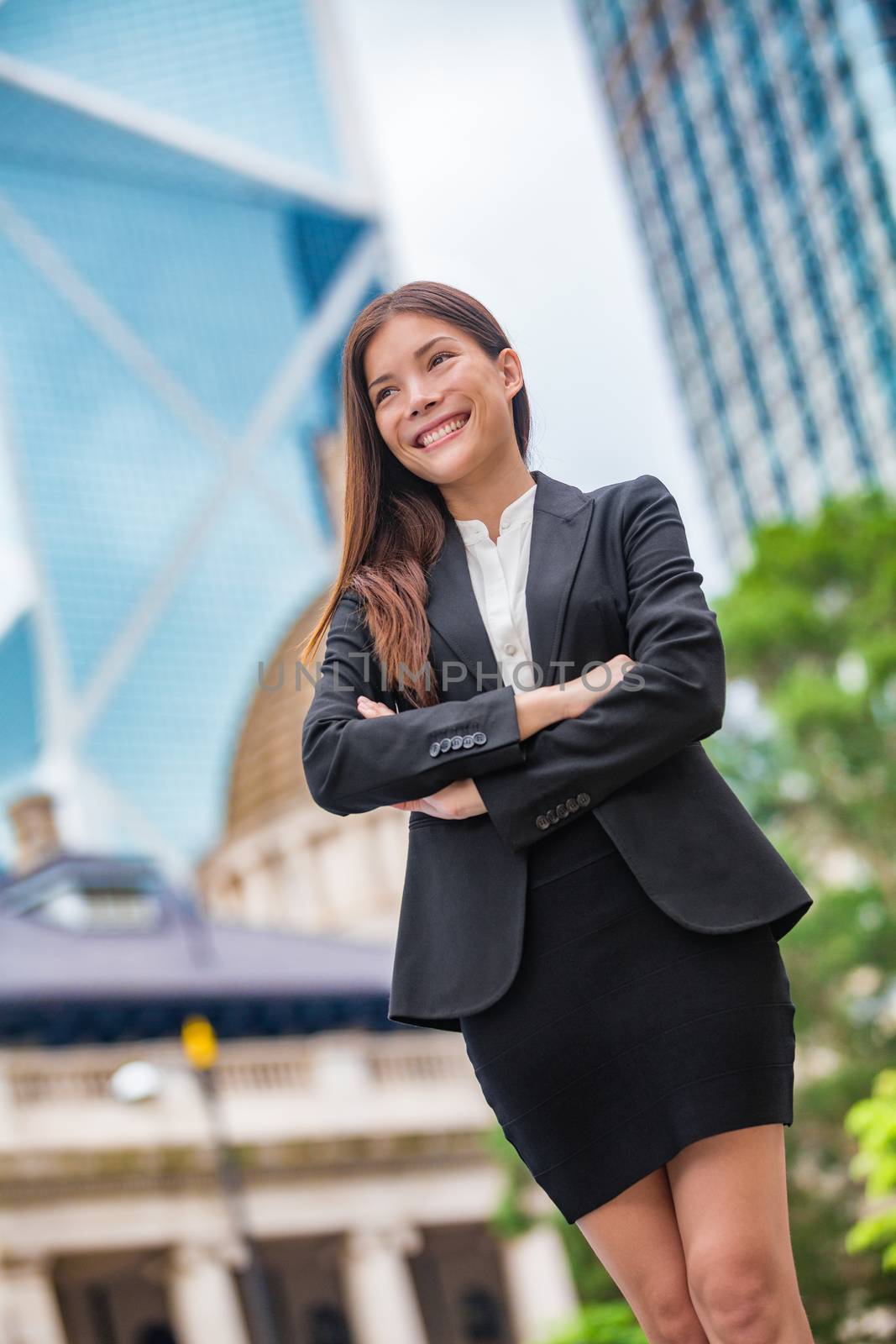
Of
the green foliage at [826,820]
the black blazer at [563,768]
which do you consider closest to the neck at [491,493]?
the black blazer at [563,768]

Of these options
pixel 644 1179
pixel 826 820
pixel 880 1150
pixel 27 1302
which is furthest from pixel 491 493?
pixel 27 1302

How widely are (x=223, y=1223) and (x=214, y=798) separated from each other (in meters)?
96.1

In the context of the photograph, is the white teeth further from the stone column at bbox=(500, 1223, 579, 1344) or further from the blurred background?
the stone column at bbox=(500, 1223, 579, 1344)

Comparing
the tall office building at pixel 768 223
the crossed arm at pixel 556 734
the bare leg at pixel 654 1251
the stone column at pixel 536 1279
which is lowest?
the stone column at pixel 536 1279

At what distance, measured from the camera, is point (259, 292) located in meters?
115

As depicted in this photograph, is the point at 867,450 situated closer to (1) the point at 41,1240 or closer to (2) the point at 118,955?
(2) the point at 118,955

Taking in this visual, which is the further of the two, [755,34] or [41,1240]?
[755,34]

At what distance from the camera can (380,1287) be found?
2477cm

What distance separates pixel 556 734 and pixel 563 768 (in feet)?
0.17

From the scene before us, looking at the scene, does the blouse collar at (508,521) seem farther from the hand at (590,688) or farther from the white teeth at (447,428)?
the hand at (590,688)

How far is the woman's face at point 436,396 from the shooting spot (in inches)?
101

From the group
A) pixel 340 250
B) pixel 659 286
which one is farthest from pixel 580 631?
pixel 340 250

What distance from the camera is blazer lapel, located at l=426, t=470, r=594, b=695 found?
95.9 inches

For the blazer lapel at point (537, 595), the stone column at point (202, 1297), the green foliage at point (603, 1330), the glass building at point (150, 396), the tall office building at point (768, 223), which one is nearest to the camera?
the blazer lapel at point (537, 595)
